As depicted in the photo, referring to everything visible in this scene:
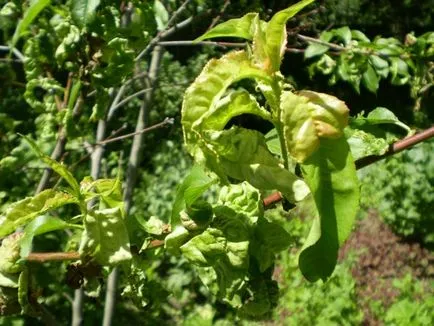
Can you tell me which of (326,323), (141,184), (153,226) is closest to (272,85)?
(153,226)

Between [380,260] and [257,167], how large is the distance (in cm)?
485

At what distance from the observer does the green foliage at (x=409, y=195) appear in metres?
5.23

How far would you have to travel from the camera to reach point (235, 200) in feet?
2.58

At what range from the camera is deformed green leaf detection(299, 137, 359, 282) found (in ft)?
2.23

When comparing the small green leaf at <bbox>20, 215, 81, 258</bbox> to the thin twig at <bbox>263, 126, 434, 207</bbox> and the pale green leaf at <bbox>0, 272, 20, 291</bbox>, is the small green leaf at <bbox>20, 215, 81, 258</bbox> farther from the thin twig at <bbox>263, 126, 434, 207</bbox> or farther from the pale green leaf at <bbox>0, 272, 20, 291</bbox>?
the thin twig at <bbox>263, 126, 434, 207</bbox>

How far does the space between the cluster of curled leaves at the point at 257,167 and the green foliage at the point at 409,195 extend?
455 cm

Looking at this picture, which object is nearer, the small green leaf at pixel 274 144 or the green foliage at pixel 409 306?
the small green leaf at pixel 274 144

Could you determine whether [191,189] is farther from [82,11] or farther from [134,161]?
[134,161]

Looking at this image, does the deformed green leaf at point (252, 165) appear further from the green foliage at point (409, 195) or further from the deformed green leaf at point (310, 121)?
the green foliage at point (409, 195)

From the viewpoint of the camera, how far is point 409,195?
5.34 m

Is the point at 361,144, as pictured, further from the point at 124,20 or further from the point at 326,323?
the point at 326,323

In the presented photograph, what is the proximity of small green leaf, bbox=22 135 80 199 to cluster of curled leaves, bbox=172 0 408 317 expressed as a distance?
6.1 inches

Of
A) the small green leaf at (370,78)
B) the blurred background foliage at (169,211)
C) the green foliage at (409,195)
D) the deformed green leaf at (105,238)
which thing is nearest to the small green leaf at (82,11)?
the deformed green leaf at (105,238)

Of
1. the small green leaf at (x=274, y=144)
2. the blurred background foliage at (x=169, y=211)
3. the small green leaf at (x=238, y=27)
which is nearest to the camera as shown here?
the small green leaf at (x=238, y=27)
